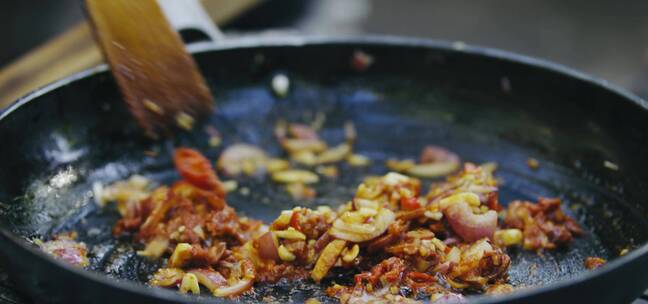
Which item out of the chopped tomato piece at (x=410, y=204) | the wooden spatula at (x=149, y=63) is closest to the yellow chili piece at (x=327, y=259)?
the chopped tomato piece at (x=410, y=204)

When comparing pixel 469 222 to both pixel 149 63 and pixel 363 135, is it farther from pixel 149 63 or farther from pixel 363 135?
pixel 149 63

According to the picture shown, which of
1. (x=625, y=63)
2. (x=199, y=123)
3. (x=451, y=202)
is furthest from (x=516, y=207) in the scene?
(x=625, y=63)

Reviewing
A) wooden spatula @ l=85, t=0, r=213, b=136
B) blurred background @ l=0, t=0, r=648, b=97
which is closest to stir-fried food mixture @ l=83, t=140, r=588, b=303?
wooden spatula @ l=85, t=0, r=213, b=136

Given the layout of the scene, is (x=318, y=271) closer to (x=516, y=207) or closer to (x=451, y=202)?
(x=451, y=202)

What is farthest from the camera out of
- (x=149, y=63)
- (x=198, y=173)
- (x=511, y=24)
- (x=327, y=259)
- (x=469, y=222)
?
(x=511, y=24)

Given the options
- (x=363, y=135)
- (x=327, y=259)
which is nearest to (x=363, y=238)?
(x=327, y=259)

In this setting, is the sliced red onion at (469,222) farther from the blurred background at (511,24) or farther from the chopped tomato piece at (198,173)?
the blurred background at (511,24)
